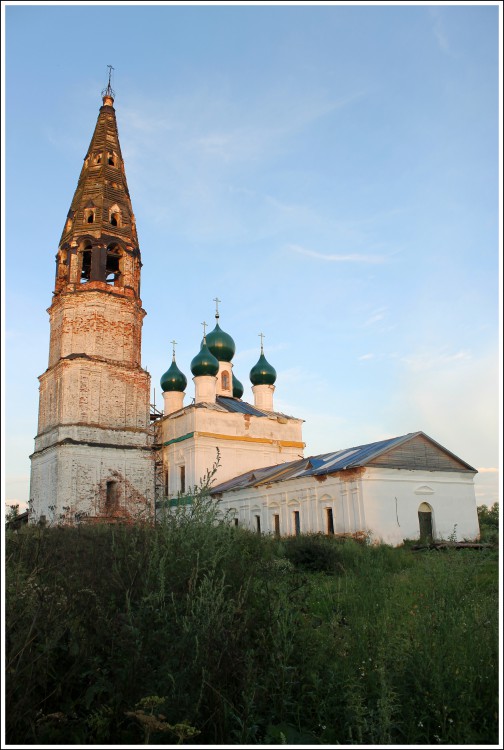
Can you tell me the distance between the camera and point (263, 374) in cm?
3606

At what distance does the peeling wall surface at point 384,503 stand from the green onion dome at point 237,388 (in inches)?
692

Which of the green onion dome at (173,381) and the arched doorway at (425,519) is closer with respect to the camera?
the arched doorway at (425,519)

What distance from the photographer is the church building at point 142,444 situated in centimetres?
2042

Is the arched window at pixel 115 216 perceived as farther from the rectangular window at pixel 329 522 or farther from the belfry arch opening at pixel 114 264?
the rectangular window at pixel 329 522

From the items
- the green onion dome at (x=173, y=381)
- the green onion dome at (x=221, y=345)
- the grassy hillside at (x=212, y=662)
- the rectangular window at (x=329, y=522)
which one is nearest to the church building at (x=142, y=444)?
the rectangular window at (x=329, y=522)

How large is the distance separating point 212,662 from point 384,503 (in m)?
16.7

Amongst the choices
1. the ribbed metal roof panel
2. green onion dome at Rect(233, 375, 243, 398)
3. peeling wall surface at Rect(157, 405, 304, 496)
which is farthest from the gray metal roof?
green onion dome at Rect(233, 375, 243, 398)

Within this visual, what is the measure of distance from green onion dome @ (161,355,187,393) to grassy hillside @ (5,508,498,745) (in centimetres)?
3195

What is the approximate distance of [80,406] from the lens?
2675 cm

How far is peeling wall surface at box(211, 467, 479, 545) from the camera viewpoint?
19.4m

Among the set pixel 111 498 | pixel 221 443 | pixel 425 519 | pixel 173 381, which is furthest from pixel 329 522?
pixel 173 381

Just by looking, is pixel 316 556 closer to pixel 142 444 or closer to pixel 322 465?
pixel 322 465

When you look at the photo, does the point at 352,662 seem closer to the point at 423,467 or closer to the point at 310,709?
the point at 310,709

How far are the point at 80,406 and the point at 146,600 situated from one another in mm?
23821
